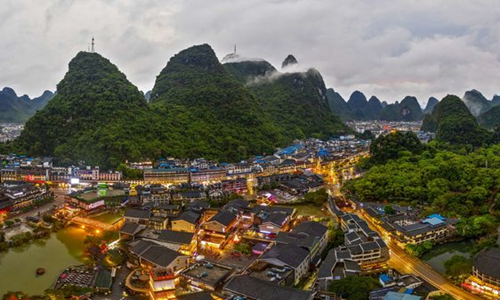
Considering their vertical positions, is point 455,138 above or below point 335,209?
above

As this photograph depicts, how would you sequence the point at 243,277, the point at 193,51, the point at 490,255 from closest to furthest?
the point at 243,277 < the point at 490,255 < the point at 193,51

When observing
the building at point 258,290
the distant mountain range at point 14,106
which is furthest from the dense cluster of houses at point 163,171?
the distant mountain range at point 14,106

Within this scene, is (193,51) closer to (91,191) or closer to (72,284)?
(91,191)

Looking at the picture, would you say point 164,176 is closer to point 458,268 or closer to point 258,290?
point 258,290

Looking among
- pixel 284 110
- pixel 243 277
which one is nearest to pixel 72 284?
pixel 243 277

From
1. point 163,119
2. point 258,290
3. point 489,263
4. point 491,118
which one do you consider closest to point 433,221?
point 489,263
